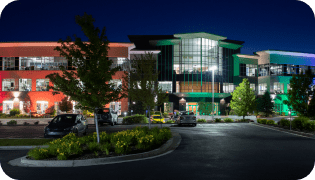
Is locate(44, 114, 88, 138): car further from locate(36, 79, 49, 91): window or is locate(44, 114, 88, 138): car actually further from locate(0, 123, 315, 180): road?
locate(36, 79, 49, 91): window

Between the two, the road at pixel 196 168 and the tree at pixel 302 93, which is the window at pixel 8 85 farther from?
the tree at pixel 302 93

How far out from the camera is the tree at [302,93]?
21281 mm

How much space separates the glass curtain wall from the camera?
5834 centimetres

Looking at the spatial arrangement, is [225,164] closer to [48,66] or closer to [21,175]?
[21,175]

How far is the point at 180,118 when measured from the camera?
26656 millimetres

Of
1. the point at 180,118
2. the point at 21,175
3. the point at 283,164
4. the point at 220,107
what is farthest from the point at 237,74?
the point at 21,175

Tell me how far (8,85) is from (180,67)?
3591cm

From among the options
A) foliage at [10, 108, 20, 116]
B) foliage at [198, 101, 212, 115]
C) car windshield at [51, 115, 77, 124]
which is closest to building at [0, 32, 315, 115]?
foliage at [198, 101, 212, 115]

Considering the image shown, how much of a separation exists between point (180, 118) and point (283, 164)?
697 inches

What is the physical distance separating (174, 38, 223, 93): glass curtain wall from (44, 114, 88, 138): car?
42.1 meters

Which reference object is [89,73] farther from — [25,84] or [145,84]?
[25,84]

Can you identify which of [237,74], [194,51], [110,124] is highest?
[194,51]

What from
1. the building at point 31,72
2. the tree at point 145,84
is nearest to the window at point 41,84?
the building at point 31,72

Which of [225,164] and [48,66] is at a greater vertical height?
[48,66]
